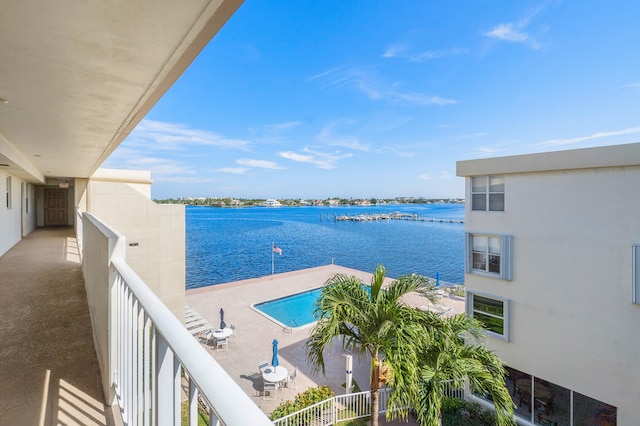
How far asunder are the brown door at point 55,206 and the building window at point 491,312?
1861 centimetres

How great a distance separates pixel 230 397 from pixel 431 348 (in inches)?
224

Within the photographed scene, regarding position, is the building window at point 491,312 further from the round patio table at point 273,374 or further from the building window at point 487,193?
the round patio table at point 273,374

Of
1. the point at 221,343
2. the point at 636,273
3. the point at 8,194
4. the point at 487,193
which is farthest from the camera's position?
the point at 221,343

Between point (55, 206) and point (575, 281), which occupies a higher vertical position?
point (55, 206)

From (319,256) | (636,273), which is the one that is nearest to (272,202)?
(319,256)

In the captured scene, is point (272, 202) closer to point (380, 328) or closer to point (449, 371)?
point (380, 328)

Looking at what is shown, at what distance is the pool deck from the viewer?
855 cm

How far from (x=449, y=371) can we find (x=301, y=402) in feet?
11.8

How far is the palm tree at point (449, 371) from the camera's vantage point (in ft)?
16.2

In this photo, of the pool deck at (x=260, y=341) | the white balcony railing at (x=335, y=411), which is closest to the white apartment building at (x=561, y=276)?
the white balcony railing at (x=335, y=411)

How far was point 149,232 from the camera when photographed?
12039 millimetres

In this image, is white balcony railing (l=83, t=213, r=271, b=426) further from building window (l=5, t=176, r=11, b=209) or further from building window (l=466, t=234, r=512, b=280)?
building window (l=5, t=176, r=11, b=209)

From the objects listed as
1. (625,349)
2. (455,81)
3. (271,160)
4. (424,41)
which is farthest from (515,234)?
(271,160)

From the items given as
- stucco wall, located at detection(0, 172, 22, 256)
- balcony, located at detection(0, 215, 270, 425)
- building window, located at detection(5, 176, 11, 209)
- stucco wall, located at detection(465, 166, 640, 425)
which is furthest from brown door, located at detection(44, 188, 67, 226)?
stucco wall, located at detection(465, 166, 640, 425)
